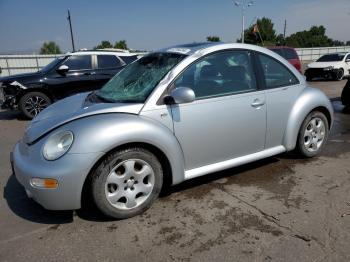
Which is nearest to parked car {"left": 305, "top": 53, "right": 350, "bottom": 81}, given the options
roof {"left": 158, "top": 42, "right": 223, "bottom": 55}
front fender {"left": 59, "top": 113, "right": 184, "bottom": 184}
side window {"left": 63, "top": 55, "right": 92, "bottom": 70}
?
side window {"left": 63, "top": 55, "right": 92, "bottom": 70}

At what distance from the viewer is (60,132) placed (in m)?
2.96

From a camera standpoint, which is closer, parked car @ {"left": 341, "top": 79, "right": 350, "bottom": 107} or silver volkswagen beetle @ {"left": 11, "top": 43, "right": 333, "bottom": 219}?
silver volkswagen beetle @ {"left": 11, "top": 43, "right": 333, "bottom": 219}

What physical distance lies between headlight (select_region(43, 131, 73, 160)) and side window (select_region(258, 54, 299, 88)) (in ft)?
7.72

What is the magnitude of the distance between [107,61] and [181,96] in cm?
652

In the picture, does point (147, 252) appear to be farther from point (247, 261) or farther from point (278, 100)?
point (278, 100)

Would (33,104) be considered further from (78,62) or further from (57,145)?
(57,145)

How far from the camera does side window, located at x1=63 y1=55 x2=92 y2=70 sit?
880 cm

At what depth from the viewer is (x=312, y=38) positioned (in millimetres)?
94062

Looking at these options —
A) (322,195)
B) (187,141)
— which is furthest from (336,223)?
(187,141)

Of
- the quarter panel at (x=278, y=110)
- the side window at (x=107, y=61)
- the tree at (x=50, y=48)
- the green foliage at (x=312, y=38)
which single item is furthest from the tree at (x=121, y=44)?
the quarter panel at (x=278, y=110)

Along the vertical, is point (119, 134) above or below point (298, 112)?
above

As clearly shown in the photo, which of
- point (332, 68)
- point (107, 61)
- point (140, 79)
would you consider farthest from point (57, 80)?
point (332, 68)

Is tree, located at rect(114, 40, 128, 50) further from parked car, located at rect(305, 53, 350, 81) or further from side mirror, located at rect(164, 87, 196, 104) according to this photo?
side mirror, located at rect(164, 87, 196, 104)

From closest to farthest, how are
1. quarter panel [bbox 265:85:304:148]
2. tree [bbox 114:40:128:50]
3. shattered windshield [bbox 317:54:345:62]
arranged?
quarter panel [bbox 265:85:304:148]
shattered windshield [bbox 317:54:345:62]
tree [bbox 114:40:128:50]
